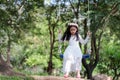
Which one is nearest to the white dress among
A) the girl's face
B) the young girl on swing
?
the young girl on swing

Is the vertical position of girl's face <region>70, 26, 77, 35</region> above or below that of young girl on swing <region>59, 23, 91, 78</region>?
above

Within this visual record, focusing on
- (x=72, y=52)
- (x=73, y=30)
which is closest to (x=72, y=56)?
(x=72, y=52)

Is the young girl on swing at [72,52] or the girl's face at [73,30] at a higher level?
the girl's face at [73,30]

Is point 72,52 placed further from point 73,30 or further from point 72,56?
point 73,30

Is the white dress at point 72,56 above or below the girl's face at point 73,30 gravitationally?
below

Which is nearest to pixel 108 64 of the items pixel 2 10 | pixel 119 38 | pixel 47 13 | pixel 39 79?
pixel 119 38

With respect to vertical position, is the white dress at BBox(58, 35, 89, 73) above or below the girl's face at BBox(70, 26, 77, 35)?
below

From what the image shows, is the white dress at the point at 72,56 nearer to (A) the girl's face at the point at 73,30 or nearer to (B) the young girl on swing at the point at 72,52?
(B) the young girl on swing at the point at 72,52

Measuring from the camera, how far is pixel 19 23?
13961 millimetres

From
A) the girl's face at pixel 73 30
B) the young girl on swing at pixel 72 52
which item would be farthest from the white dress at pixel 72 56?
the girl's face at pixel 73 30

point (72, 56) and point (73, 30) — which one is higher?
point (73, 30)

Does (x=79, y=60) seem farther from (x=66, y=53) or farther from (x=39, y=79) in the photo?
(x=39, y=79)

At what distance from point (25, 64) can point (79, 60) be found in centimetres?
1976

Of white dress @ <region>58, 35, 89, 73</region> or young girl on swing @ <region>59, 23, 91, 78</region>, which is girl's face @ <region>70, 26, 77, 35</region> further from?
white dress @ <region>58, 35, 89, 73</region>
